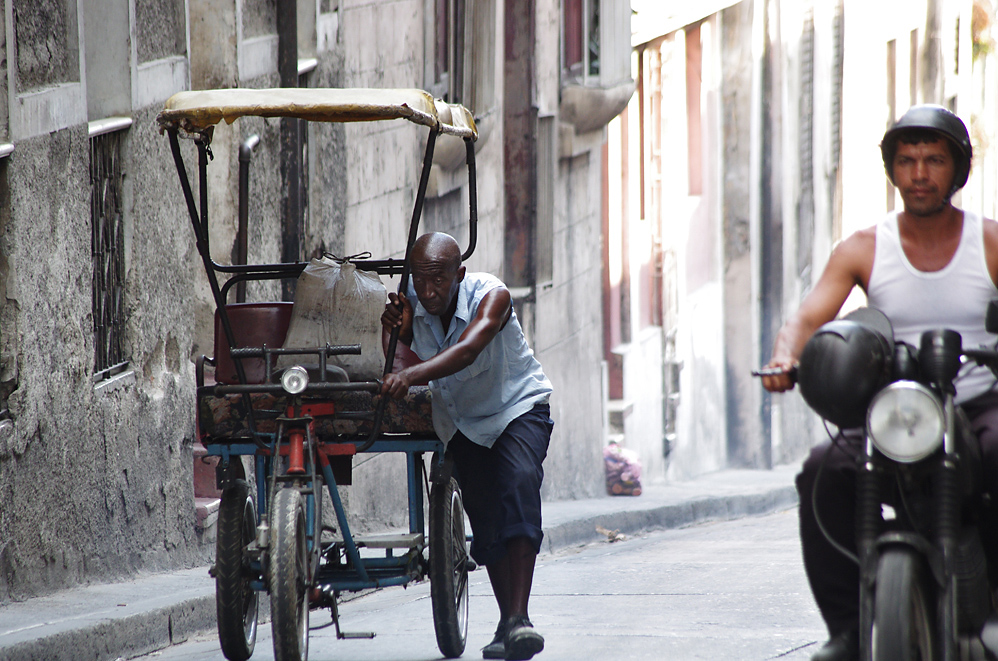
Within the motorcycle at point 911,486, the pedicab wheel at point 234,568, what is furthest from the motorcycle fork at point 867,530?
the pedicab wheel at point 234,568

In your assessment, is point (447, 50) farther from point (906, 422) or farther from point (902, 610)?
point (902, 610)

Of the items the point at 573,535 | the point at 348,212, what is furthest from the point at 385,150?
the point at 573,535

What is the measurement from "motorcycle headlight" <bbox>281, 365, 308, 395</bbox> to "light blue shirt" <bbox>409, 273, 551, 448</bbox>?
58cm

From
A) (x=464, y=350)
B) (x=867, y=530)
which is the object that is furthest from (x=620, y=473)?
(x=867, y=530)

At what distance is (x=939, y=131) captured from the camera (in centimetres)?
382

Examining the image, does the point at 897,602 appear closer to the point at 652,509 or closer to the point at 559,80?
the point at 652,509

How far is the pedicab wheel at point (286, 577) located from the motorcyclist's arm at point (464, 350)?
0.46 metres

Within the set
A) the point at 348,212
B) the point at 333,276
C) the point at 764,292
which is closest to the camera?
the point at 333,276

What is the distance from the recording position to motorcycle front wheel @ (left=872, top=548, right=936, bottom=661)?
3.23 m

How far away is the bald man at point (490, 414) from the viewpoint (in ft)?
16.8

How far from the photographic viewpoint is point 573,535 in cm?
1035

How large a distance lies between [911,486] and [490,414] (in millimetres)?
2023

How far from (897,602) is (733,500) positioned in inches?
441

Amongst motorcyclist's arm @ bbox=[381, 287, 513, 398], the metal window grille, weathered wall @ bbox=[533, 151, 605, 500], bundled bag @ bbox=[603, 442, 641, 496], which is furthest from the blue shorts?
bundled bag @ bbox=[603, 442, 641, 496]
